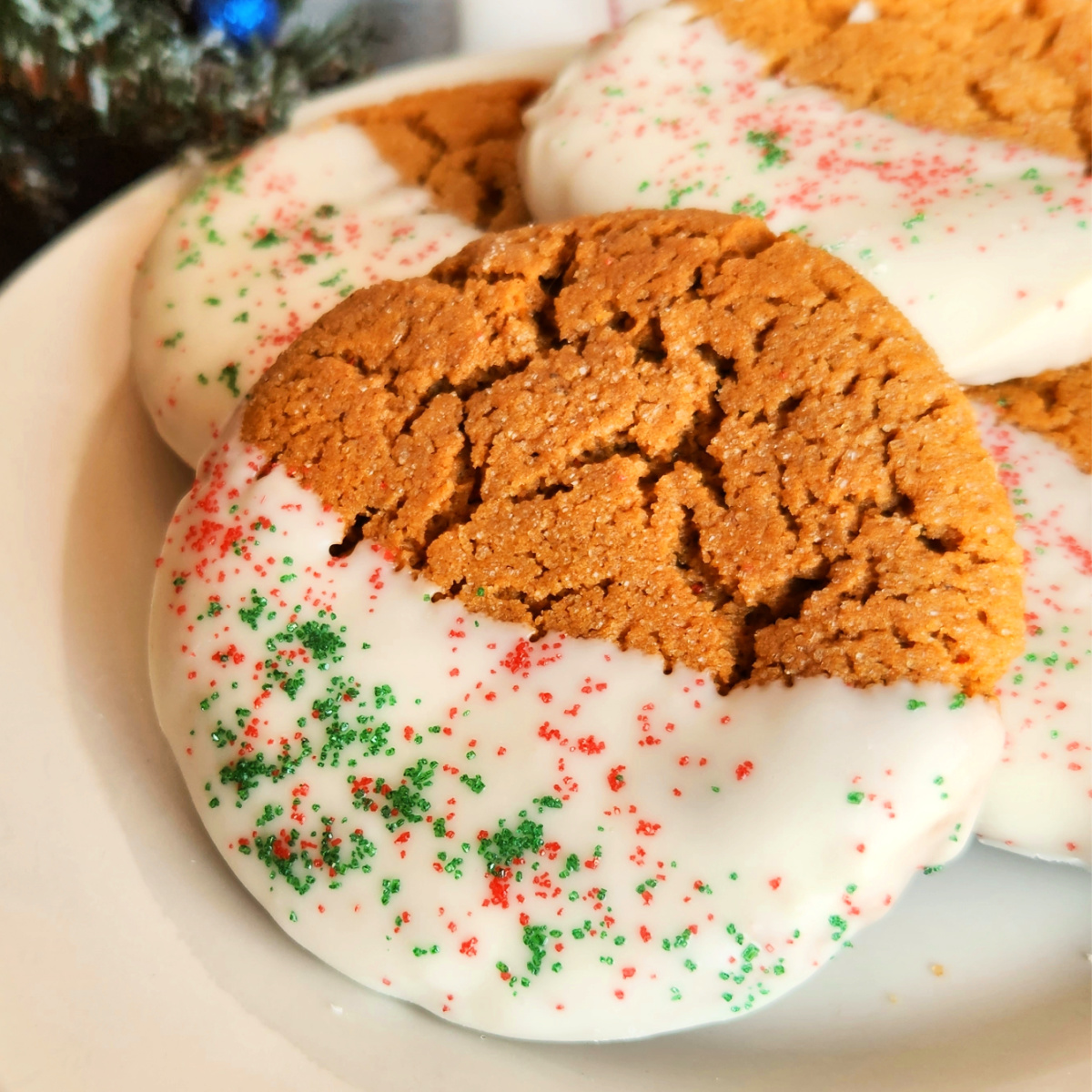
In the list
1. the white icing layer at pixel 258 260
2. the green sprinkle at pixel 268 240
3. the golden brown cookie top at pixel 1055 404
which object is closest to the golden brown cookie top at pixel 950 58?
the golden brown cookie top at pixel 1055 404

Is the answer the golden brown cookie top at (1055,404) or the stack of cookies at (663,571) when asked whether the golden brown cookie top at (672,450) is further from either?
the golden brown cookie top at (1055,404)

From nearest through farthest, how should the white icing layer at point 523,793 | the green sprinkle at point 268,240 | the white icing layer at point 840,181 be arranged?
the white icing layer at point 523,793, the white icing layer at point 840,181, the green sprinkle at point 268,240

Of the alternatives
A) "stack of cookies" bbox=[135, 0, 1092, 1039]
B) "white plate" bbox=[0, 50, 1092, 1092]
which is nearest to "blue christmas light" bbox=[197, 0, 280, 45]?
"stack of cookies" bbox=[135, 0, 1092, 1039]

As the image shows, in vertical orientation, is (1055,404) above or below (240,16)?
below

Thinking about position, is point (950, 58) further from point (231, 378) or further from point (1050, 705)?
point (231, 378)

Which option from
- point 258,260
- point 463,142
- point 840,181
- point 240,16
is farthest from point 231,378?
point 840,181

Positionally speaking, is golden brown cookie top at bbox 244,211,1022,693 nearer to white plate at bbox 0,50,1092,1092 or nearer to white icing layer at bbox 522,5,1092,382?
white icing layer at bbox 522,5,1092,382
